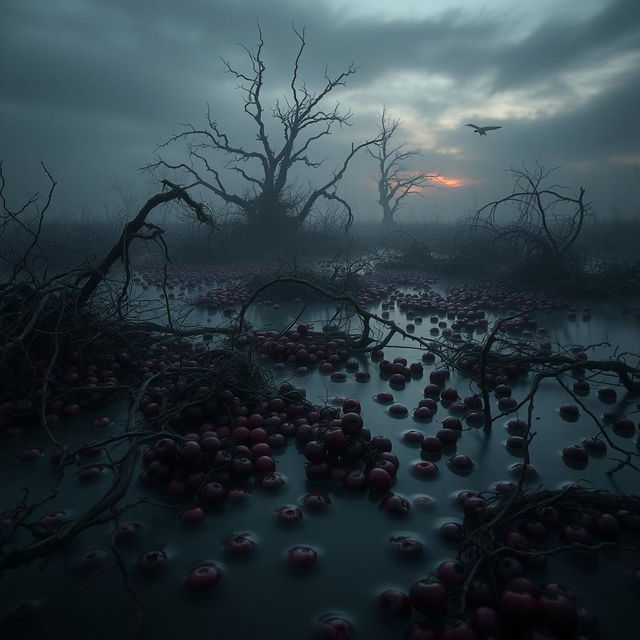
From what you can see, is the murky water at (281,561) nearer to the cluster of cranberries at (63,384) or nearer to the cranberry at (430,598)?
the cranberry at (430,598)

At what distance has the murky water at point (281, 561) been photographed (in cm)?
158

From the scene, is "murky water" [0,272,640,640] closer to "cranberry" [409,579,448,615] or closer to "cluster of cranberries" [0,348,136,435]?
"cranberry" [409,579,448,615]

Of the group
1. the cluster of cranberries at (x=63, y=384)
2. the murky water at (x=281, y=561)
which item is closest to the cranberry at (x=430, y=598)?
the murky water at (x=281, y=561)

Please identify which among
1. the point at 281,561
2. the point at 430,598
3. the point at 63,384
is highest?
the point at 63,384

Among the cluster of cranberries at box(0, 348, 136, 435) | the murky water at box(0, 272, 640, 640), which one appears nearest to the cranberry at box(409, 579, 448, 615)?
the murky water at box(0, 272, 640, 640)

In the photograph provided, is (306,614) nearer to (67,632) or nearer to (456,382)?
(67,632)

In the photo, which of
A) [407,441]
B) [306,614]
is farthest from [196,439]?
[407,441]

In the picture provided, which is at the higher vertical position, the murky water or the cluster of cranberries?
the cluster of cranberries

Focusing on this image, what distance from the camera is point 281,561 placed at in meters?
1.87

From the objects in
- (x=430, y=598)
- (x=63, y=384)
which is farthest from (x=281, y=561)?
(x=63, y=384)

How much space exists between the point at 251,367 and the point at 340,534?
5.47 feet

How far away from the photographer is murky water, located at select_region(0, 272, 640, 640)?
5.17ft

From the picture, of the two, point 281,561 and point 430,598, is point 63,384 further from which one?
point 430,598

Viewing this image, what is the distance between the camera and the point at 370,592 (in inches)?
66.8
